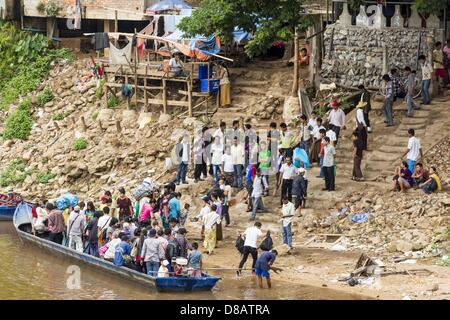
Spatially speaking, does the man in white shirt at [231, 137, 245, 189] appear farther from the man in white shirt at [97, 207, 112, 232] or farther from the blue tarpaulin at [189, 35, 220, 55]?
the blue tarpaulin at [189, 35, 220, 55]

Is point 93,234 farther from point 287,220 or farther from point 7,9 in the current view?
point 7,9

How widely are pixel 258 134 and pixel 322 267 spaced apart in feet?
21.8

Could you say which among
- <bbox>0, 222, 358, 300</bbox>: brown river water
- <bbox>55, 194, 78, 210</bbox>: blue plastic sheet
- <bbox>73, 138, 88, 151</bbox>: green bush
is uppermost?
<bbox>73, 138, 88, 151</bbox>: green bush

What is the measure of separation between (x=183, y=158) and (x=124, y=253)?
18.3 ft

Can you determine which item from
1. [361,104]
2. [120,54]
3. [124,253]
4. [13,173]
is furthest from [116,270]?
[120,54]

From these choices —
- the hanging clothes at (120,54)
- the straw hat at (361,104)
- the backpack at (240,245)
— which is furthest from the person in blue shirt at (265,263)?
the hanging clothes at (120,54)

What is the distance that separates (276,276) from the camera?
27.6 m

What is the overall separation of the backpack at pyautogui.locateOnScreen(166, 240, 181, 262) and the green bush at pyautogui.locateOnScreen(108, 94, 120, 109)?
11.9 m

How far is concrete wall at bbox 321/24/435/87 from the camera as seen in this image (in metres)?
34.8

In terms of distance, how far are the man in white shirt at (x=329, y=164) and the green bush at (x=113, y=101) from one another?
9.20 meters

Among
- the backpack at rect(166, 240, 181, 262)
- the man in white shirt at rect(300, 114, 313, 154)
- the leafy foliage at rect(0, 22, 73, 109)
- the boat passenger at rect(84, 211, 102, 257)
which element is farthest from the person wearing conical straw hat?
the leafy foliage at rect(0, 22, 73, 109)
